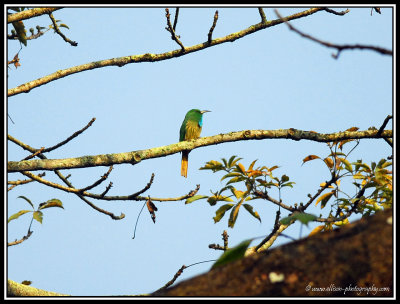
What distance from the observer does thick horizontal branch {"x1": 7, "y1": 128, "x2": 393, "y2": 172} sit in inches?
155

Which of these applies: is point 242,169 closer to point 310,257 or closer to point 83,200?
point 83,200

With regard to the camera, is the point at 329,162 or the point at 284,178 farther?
the point at 329,162

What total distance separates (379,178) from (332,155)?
1.40 feet

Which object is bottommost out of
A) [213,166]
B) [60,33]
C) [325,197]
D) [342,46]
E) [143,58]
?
[325,197]

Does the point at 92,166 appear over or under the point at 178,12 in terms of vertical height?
under

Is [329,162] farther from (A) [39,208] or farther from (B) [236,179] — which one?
(A) [39,208]

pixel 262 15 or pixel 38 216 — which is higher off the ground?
pixel 262 15

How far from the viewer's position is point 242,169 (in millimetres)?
3893

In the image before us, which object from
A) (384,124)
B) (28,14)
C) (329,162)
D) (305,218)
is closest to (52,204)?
(28,14)

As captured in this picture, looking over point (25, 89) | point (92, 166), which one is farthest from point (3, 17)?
point (92, 166)

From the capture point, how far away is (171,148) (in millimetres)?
4316

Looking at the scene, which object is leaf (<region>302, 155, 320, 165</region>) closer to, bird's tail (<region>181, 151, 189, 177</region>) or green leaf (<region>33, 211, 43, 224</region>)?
green leaf (<region>33, 211, 43, 224</region>)

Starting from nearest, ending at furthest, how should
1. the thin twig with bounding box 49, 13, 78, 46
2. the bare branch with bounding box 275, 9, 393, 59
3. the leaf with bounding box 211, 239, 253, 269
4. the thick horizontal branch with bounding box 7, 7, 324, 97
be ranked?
1. the bare branch with bounding box 275, 9, 393, 59
2. the leaf with bounding box 211, 239, 253, 269
3. the thick horizontal branch with bounding box 7, 7, 324, 97
4. the thin twig with bounding box 49, 13, 78, 46

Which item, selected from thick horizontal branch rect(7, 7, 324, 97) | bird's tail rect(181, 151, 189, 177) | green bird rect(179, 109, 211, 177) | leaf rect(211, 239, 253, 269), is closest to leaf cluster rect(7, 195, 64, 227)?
thick horizontal branch rect(7, 7, 324, 97)
